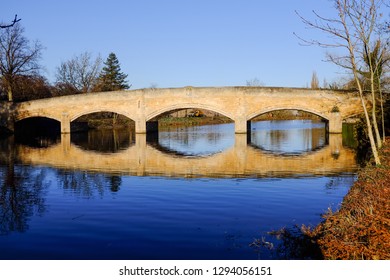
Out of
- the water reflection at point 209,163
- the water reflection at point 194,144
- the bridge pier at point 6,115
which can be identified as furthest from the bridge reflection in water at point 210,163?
the bridge pier at point 6,115

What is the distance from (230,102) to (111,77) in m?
27.8

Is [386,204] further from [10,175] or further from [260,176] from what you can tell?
[10,175]

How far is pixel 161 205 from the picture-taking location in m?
8.58

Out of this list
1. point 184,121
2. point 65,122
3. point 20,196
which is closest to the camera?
point 20,196

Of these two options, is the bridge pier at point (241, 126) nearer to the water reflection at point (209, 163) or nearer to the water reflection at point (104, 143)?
the water reflection at point (104, 143)

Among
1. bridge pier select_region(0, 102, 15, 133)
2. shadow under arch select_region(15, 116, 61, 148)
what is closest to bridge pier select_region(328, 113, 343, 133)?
shadow under arch select_region(15, 116, 61, 148)

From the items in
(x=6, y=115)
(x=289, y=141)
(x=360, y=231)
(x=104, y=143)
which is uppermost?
(x=6, y=115)

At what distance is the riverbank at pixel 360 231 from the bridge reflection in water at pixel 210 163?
6.44 m

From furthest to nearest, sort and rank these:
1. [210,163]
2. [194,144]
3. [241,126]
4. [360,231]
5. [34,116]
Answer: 1. [34,116]
2. [241,126]
3. [194,144]
4. [210,163]
5. [360,231]

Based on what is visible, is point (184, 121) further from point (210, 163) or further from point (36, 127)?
point (210, 163)

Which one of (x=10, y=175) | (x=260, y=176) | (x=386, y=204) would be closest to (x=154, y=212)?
(x=386, y=204)

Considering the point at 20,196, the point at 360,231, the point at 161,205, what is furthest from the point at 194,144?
the point at 360,231

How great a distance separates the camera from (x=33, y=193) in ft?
32.9

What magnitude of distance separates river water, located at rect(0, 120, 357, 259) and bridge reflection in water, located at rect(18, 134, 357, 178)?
1.5 inches
